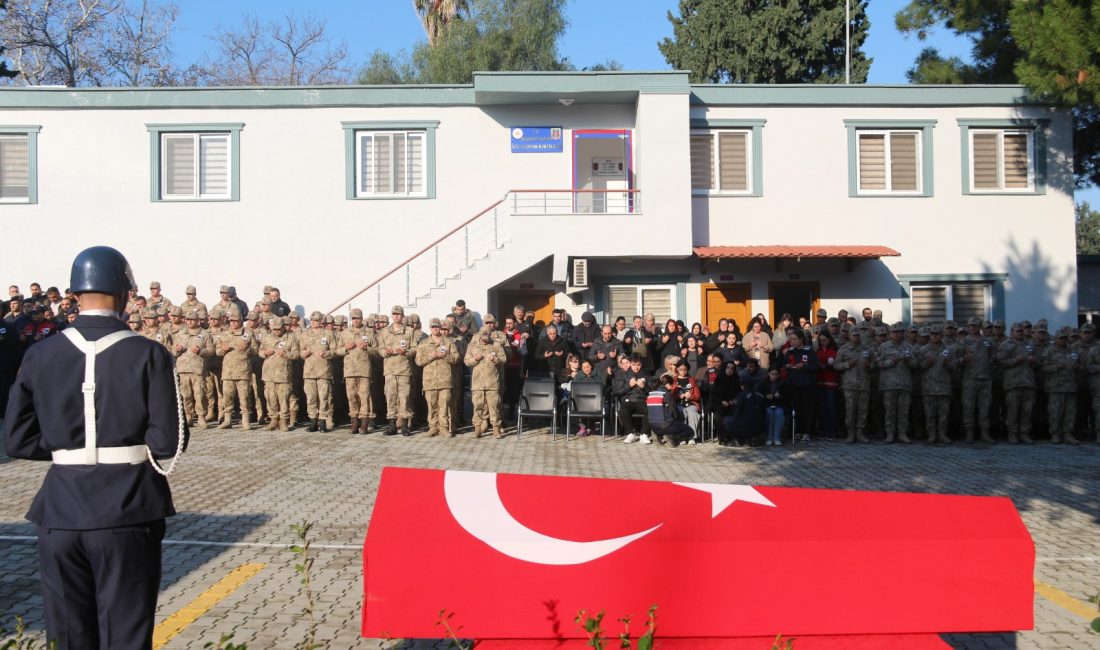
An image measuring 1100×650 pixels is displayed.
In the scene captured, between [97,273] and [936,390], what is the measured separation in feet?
43.8

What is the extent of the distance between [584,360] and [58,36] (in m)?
31.5

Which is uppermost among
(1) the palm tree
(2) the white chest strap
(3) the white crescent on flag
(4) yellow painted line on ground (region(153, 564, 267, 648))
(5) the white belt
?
(1) the palm tree

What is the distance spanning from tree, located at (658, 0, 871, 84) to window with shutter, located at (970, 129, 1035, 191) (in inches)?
532

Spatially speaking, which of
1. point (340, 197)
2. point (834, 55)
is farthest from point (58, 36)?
point (834, 55)

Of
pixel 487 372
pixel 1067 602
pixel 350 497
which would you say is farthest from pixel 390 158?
pixel 1067 602

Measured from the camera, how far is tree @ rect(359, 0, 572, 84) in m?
33.8

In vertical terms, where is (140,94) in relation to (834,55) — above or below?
below

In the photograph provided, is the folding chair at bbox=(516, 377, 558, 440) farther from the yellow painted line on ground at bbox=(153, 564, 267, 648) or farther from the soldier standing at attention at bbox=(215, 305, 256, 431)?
the yellow painted line on ground at bbox=(153, 564, 267, 648)

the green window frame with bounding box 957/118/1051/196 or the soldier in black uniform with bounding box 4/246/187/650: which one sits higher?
the green window frame with bounding box 957/118/1051/196

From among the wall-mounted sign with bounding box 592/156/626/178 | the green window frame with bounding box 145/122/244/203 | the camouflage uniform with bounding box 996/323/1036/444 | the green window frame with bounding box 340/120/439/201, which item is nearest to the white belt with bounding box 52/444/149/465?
the camouflage uniform with bounding box 996/323/1036/444

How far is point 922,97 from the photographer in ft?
65.0

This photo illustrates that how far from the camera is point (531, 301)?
19859 mm

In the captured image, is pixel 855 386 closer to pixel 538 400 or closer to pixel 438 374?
pixel 538 400

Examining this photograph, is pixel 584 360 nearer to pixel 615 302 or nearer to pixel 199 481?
pixel 615 302
